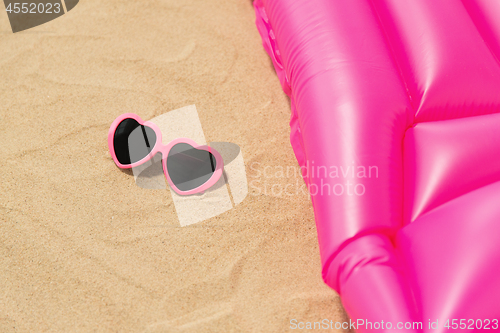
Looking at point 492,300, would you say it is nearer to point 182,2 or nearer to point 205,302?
point 205,302

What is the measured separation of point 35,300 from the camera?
3.92 feet

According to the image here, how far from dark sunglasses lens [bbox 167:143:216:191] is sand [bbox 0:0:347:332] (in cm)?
9

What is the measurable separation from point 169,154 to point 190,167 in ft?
0.29

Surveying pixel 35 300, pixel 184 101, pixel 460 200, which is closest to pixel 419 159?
pixel 460 200

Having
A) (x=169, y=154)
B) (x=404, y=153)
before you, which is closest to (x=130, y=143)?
(x=169, y=154)

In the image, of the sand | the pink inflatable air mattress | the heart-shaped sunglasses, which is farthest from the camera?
the heart-shaped sunglasses

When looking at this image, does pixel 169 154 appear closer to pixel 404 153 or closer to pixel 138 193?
pixel 138 193

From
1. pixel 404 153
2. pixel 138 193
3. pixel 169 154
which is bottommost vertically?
pixel 138 193

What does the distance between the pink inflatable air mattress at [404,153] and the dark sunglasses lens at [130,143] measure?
535 millimetres

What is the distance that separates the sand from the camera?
3.84ft

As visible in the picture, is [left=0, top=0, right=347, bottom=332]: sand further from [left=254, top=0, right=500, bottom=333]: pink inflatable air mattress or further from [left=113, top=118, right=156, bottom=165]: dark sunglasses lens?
[left=254, top=0, right=500, bottom=333]: pink inflatable air mattress

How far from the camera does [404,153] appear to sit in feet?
3.48

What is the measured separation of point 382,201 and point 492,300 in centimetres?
30

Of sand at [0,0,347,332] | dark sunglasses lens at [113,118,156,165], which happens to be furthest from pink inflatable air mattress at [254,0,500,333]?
dark sunglasses lens at [113,118,156,165]
